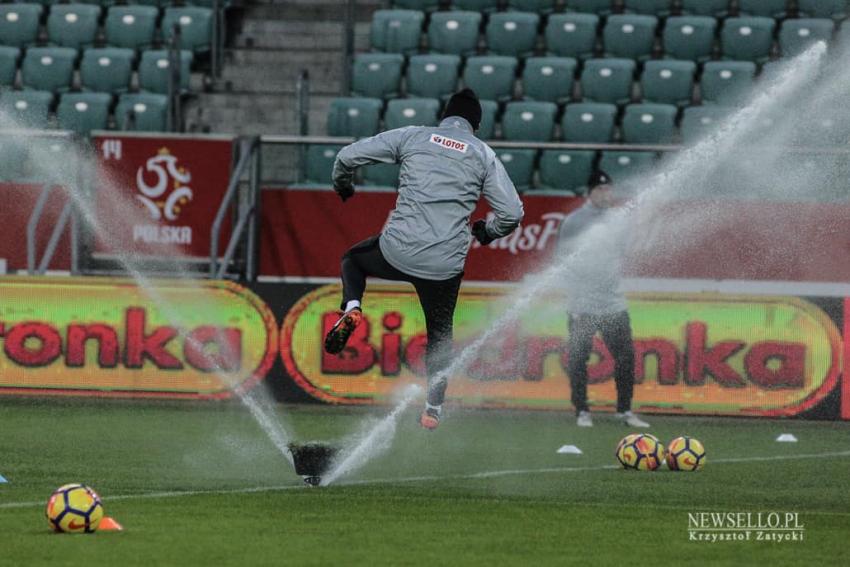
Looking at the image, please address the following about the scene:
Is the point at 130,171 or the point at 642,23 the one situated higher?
the point at 642,23

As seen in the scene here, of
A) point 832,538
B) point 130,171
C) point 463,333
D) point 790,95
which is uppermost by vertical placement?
point 790,95

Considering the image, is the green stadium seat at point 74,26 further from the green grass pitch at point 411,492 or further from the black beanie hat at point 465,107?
the black beanie hat at point 465,107

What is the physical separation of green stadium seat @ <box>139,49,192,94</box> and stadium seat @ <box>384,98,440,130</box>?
129 inches

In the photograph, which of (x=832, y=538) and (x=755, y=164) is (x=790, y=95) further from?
(x=832, y=538)

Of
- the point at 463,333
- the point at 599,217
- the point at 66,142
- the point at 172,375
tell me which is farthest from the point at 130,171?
the point at 599,217

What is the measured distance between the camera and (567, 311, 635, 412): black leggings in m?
17.0

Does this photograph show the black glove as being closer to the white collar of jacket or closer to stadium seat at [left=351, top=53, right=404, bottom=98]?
the white collar of jacket

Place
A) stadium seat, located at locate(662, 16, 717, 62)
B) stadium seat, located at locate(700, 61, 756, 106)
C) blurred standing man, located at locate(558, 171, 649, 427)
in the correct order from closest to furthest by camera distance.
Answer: blurred standing man, located at locate(558, 171, 649, 427)
stadium seat, located at locate(700, 61, 756, 106)
stadium seat, located at locate(662, 16, 717, 62)

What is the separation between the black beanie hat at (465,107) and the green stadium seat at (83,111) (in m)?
11.4

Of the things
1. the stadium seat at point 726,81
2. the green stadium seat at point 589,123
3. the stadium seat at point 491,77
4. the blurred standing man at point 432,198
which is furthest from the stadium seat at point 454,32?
the blurred standing man at point 432,198

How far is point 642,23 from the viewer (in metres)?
23.3

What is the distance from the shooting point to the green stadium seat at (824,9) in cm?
2300

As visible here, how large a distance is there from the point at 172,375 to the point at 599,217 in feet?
15.7

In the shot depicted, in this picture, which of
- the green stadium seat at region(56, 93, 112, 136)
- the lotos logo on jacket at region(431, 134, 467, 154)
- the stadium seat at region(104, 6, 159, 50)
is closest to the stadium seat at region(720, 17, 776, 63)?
the stadium seat at region(104, 6, 159, 50)
